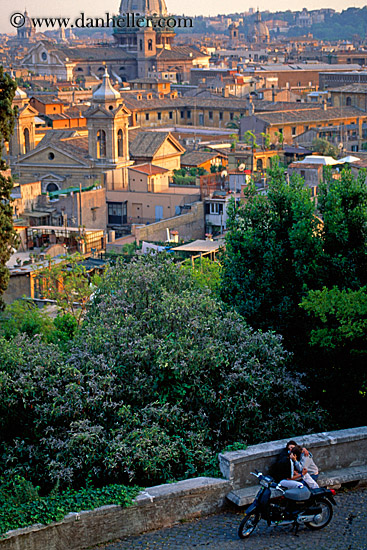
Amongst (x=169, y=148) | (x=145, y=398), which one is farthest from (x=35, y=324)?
(x=169, y=148)

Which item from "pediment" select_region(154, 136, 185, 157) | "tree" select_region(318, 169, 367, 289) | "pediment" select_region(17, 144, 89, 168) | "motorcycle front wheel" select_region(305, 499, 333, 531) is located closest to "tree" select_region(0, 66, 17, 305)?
"tree" select_region(318, 169, 367, 289)

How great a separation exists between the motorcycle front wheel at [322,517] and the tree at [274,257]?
3813 millimetres

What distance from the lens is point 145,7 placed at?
11400 centimetres

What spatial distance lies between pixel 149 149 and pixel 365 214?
33515 millimetres

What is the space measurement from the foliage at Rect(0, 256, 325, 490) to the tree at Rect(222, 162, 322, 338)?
1460 millimetres

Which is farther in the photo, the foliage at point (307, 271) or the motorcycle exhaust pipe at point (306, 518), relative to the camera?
the foliage at point (307, 271)

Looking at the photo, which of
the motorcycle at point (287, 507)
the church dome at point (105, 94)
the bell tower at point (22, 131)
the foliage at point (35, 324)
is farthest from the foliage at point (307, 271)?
the bell tower at point (22, 131)

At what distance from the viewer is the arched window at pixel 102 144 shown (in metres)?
42.1

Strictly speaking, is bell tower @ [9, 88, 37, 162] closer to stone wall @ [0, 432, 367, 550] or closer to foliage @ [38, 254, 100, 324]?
foliage @ [38, 254, 100, 324]

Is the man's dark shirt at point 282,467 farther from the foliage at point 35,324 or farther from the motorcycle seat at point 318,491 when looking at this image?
the foliage at point 35,324

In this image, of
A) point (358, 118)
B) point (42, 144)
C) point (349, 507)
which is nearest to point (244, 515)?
point (349, 507)

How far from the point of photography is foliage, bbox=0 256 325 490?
8500 mm

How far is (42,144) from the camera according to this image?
43.3 m

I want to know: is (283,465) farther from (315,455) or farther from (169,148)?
(169,148)
